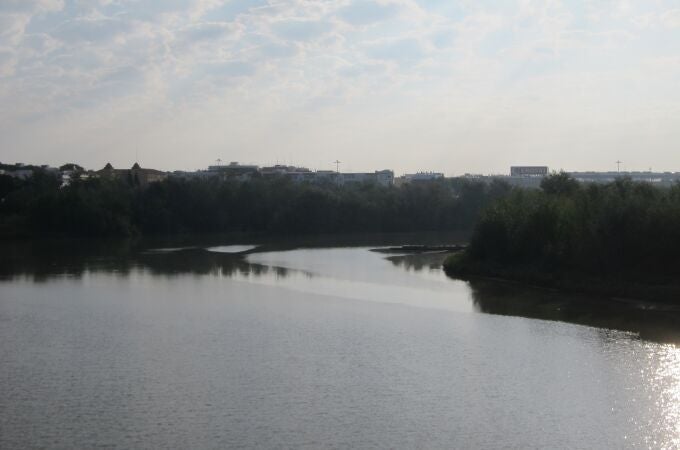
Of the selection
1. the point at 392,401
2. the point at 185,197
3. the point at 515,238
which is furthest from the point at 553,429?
the point at 185,197

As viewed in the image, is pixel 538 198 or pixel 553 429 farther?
pixel 538 198

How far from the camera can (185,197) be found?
7644 centimetres

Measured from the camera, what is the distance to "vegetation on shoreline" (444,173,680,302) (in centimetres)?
2966

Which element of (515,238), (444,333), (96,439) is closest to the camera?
(96,439)

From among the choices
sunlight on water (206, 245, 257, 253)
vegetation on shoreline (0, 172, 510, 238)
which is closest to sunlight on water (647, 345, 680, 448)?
sunlight on water (206, 245, 257, 253)

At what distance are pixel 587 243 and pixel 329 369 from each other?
16945 mm

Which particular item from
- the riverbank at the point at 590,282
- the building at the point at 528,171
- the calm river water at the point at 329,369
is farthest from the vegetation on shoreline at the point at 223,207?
the building at the point at 528,171

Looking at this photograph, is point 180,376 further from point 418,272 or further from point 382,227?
A: point 382,227

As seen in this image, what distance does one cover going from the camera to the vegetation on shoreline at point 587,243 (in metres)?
29.7

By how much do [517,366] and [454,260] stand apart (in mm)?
23652

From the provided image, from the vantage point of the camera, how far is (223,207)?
7844 centimetres

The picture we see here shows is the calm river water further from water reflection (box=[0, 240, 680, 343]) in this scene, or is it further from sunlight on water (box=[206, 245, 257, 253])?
sunlight on water (box=[206, 245, 257, 253])

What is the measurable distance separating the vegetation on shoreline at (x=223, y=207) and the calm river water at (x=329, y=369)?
33.6 meters

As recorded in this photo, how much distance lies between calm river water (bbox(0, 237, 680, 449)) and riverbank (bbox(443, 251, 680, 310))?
117 cm
